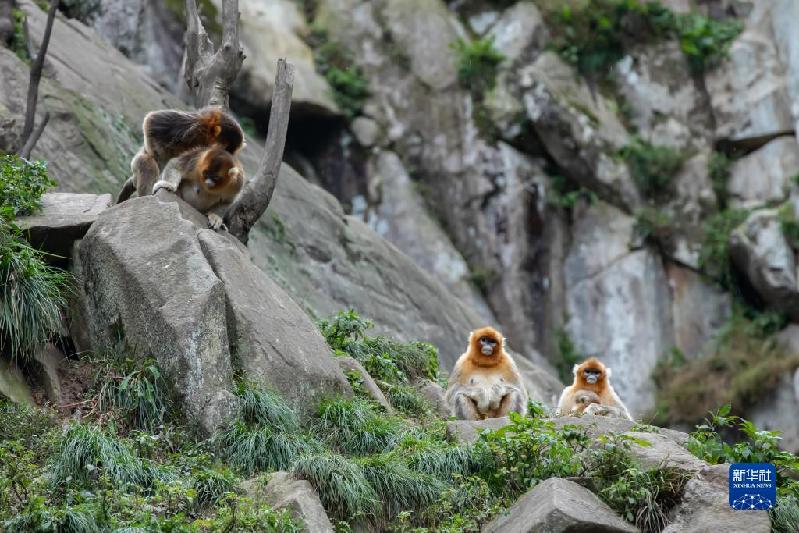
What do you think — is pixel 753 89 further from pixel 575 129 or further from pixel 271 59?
pixel 271 59

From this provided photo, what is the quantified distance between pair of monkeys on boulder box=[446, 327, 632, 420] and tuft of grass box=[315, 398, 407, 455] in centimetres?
183

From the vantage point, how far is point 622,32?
25.5m

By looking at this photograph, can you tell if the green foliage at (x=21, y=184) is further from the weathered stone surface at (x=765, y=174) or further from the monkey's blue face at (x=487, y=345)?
the weathered stone surface at (x=765, y=174)

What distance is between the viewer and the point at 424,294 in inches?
709

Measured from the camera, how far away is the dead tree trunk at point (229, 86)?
39.5 feet

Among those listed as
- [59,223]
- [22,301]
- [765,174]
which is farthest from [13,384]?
[765,174]

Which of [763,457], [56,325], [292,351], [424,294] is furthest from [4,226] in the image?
[424,294]

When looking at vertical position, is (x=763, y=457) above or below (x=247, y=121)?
below

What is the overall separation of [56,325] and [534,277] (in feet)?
51.9

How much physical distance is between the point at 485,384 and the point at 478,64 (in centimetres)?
1375

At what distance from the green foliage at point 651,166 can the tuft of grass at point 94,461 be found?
17508 mm

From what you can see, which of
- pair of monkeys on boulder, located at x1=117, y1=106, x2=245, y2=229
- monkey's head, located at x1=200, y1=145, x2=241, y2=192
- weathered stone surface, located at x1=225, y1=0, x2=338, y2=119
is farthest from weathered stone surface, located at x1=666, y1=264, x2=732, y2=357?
monkey's head, located at x1=200, y1=145, x2=241, y2=192

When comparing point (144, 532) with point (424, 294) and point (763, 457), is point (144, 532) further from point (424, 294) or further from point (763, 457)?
point (424, 294)

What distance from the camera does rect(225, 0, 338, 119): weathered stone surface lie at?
23.8m
